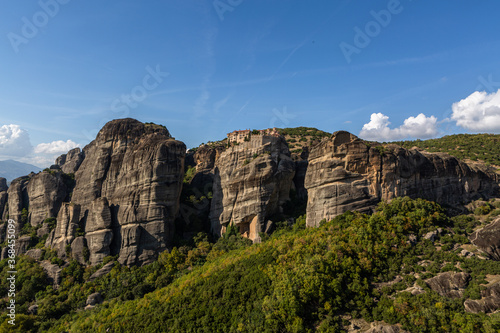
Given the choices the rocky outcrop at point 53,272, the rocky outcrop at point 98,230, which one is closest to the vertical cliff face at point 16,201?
the rocky outcrop at point 53,272

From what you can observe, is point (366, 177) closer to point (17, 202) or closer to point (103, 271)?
point (103, 271)

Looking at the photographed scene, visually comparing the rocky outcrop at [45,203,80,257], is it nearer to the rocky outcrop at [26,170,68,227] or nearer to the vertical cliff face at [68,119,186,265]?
the vertical cliff face at [68,119,186,265]

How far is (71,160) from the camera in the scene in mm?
80875

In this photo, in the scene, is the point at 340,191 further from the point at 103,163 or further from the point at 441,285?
the point at 103,163

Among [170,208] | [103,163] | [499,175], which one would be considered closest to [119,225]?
[170,208]

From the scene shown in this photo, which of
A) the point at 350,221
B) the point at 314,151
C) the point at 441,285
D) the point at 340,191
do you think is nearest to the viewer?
the point at 441,285

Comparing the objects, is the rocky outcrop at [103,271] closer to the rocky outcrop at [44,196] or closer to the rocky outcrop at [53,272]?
the rocky outcrop at [53,272]

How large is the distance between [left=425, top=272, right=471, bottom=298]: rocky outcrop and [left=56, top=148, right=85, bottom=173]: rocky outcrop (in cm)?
8065

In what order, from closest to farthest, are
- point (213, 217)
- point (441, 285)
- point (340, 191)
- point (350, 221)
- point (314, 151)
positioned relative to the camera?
point (441, 285) < point (350, 221) < point (340, 191) < point (314, 151) < point (213, 217)

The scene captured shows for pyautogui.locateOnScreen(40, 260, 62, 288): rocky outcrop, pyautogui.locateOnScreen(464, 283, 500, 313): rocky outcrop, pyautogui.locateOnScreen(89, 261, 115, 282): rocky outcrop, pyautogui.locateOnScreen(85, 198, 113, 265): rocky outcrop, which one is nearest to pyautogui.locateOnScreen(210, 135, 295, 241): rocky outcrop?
pyautogui.locateOnScreen(89, 261, 115, 282): rocky outcrop

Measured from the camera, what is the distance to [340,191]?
123 feet

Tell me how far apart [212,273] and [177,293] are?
4.88 metres

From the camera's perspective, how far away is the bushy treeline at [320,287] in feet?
82.5

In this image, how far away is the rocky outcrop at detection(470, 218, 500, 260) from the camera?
27.9 m
